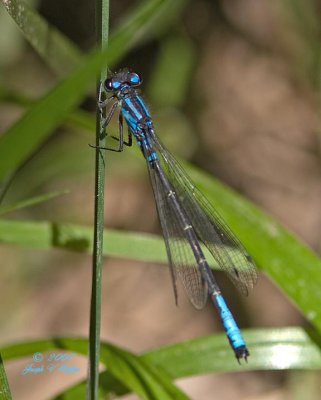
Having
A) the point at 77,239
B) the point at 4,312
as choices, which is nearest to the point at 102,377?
the point at 77,239

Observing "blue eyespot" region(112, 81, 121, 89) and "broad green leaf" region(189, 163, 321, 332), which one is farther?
"blue eyespot" region(112, 81, 121, 89)

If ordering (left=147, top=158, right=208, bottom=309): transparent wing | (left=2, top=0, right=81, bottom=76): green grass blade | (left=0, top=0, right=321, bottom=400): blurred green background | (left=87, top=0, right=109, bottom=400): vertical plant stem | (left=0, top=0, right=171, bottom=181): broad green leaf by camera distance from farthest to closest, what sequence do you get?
(left=0, top=0, right=321, bottom=400): blurred green background
(left=147, top=158, right=208, bottom=309): transparent wing
(left=2, top=0, right=81, bottom=76): green grass blade
(left=87, top=0, right=109, bottom=400): vertical plant stem
(left=0, top=0, right=171, bottom=181): broad green leaf

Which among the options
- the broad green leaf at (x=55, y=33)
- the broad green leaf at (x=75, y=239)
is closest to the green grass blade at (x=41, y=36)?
the broad green leaf at (x=55, y=33)

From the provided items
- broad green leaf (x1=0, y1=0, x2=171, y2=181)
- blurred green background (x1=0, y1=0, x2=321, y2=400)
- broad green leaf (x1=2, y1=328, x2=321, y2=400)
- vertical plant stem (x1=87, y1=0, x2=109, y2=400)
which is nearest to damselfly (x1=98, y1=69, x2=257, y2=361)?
broad green leaf (x1=2, y1=328, x2=321, y2=400)

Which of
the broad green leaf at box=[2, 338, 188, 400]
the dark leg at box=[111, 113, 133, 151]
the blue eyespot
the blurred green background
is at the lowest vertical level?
the broad green leaf at box=[2, 338, 188, 400]

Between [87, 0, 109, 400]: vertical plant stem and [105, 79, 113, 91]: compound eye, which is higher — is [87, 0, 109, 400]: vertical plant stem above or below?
below

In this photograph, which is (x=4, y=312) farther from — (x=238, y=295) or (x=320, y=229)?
(x=320, y=229)

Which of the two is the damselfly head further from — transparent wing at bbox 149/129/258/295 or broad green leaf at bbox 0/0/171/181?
broad green leaf at bbox 0/0/171/181
